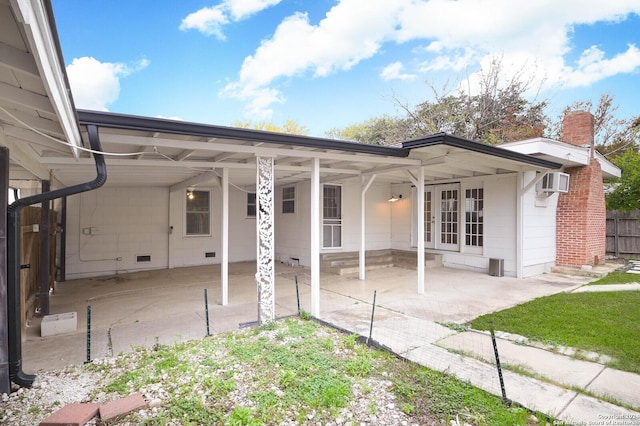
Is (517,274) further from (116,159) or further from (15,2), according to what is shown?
(15,2)

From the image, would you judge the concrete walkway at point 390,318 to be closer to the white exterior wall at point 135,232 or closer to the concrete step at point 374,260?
the concrete step at point 374,260

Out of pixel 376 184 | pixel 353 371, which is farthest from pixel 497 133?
pixel 353 371

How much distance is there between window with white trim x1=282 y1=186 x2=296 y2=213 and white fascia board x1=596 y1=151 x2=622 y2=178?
8.28 metres

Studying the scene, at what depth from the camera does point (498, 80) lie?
59.8 feet

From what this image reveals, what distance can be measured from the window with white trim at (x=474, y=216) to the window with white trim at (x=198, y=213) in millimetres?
7350

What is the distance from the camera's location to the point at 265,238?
488 centimetres

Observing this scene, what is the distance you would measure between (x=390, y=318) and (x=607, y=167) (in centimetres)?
932

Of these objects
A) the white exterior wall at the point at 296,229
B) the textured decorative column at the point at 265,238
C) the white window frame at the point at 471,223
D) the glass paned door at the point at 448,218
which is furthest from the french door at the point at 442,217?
the textured decorative column at the point at 265,238

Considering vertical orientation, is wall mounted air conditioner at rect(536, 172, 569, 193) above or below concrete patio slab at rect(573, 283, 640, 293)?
above

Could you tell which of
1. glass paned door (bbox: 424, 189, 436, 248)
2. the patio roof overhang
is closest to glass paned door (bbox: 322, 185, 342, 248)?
the patio roof overhang

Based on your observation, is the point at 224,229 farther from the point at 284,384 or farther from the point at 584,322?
the point at 584,322

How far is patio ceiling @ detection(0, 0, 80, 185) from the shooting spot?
4.41 ft

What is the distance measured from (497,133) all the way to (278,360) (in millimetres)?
18721

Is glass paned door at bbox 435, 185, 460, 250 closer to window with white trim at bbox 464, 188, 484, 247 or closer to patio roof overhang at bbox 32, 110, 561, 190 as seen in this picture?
window with white trim at bbox 464, 188, 484, 247
